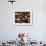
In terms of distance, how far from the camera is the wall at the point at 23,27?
4543 mm

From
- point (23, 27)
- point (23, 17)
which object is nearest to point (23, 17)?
point (23, 17)

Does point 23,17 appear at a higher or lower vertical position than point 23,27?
higher

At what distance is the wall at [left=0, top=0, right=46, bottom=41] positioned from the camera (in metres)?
4.54

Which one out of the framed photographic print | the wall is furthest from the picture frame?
the wall

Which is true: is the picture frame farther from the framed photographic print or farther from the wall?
the wall

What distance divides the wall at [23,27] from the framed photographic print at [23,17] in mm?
129

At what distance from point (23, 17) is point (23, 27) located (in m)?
0.36

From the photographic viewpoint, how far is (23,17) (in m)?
4.61

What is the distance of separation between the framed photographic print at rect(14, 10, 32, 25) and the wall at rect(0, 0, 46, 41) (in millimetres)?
129

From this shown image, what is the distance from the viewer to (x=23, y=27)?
181 inches

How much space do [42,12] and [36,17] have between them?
0.91ft

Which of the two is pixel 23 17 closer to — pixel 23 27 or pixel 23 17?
pixel 23 17

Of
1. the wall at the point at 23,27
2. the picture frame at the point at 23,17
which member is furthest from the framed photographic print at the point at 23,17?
the wall at the point at 23,27

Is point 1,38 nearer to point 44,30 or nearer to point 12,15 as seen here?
point 12,15
